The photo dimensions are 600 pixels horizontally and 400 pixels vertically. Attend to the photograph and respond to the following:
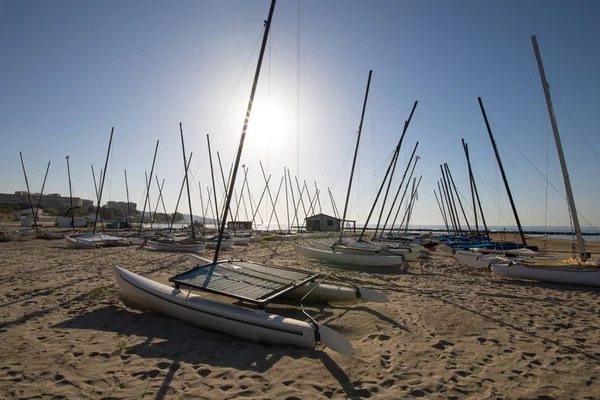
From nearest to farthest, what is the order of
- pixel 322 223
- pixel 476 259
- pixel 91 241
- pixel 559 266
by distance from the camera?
1. pixel 559 266
2. pixel 476 259
3. pixel 91 241
4. pixel 322 223

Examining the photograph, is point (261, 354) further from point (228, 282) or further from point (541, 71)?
point (541, 71)

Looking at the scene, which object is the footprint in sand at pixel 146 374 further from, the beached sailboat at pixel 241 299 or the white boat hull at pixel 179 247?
the white boat hull at pixel 179 247

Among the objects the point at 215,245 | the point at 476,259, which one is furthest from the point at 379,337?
the point at 215,245

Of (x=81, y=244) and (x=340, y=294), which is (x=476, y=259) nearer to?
(x=340, y=294)

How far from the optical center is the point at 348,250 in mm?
16469

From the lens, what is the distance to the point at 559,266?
1074 centimetres

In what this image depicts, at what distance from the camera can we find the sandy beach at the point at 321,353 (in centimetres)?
381

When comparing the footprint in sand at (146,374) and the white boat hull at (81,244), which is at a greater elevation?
the footprint in sand at (146,374)

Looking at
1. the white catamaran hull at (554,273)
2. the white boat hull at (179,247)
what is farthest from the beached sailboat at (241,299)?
the white boat hull at (179,247)

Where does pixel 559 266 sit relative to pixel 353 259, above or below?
above

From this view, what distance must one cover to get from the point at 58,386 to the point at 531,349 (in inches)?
294

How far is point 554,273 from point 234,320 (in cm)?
1214

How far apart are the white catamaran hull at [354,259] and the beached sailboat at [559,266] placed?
440cm

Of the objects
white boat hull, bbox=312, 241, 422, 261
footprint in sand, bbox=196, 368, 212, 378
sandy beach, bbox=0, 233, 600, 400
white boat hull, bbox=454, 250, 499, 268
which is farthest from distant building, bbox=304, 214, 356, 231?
footprint in sand, bbox=196, 368, 212, 378
